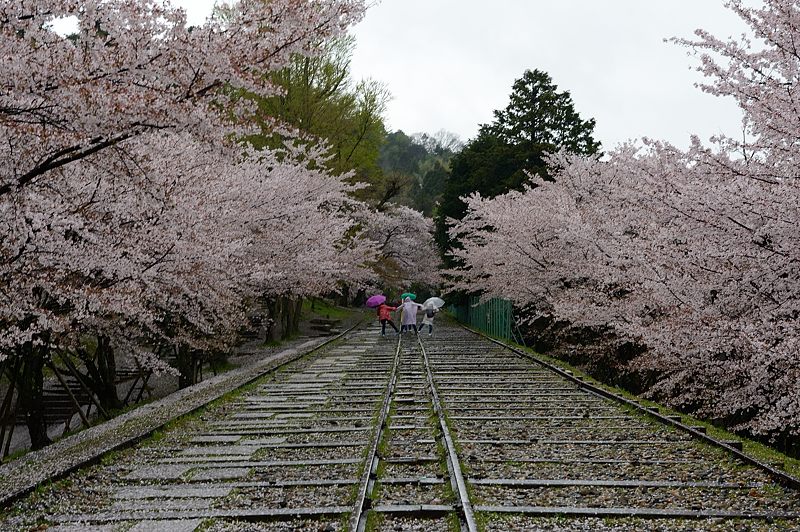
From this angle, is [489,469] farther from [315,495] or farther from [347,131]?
[347,131]

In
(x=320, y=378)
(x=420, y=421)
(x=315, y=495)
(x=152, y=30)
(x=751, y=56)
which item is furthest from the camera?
(x=320, y=378)

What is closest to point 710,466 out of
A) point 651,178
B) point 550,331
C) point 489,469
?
point 489,469

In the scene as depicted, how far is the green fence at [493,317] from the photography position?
1144 inches

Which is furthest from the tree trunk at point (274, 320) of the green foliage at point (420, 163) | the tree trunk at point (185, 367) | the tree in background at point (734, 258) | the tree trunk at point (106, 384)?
the green foliage at point (420, 163)

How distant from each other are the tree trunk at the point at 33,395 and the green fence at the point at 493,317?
59.4ft

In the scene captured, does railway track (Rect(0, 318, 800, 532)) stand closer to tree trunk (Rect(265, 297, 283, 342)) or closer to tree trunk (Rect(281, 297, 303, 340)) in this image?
tree trunk (Rect(265, 297, 283, 342))

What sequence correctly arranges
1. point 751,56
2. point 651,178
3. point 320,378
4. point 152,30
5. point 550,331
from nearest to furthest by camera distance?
point 152,30, point 751,56, point 651,178, point 320,378, point 550,331

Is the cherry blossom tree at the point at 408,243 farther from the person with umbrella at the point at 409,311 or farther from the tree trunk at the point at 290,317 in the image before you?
the person with umbrella at the point at 409,311

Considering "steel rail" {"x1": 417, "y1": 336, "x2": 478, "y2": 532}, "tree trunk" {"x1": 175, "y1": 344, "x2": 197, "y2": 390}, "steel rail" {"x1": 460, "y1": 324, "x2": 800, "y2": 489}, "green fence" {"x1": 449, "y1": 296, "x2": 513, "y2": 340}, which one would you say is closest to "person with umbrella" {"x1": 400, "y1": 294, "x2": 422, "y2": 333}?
"green fence" {"x1": 449, "y1": 296, "x2": 513, "y2": 340}

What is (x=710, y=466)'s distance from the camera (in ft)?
22.7

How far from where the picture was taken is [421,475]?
6.59 m

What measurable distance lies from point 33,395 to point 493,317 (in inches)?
862

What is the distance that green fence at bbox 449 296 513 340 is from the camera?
29.1 metres

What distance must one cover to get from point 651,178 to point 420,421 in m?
4.91
